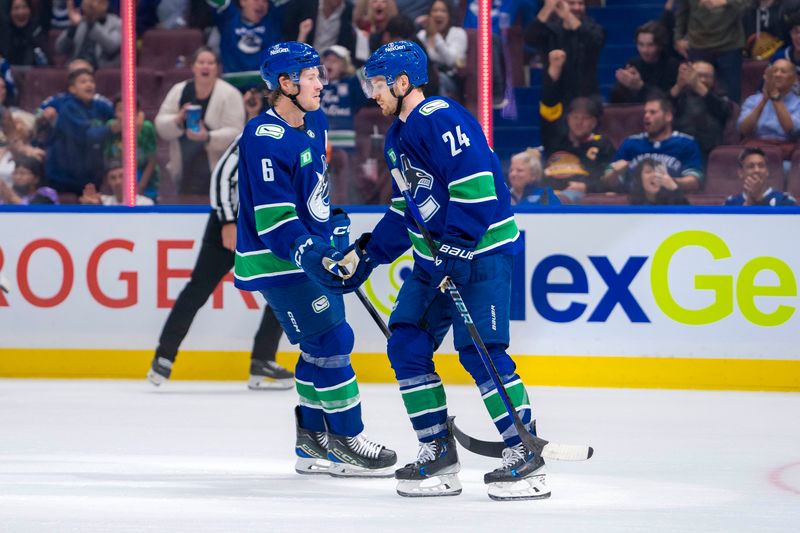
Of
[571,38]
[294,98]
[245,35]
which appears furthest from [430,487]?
[245,35]

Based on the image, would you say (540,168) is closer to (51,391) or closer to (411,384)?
(51,391)

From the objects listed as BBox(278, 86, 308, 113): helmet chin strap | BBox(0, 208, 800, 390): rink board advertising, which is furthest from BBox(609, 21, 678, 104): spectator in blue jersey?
BBox(278, 86, 308, 113): helmet chin strap

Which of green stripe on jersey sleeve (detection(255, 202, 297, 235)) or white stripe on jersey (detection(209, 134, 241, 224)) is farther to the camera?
white stripe on jersey (detection(209, 134, 241, 224))

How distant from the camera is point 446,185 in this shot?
12.3 ft

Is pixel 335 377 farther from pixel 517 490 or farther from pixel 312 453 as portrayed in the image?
pixel 517 490

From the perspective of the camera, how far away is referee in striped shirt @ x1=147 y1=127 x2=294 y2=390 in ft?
20.3

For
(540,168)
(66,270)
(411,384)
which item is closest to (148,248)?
(66,270)

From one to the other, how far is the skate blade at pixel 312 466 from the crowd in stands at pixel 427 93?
2.46 m

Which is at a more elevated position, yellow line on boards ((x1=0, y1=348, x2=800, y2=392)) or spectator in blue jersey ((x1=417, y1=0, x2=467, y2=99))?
spectator in blue jersey ((x1=417, y1=0, x2=467, y2=99))

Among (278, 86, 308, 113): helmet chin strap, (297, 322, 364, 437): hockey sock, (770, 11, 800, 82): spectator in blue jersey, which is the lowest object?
(297, 322, 364, 437): hockey sock

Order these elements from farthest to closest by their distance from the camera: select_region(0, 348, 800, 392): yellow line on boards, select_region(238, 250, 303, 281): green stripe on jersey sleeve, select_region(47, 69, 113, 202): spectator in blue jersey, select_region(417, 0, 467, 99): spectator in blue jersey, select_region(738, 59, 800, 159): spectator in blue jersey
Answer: select_region(47, 69, 113, 202): spectator in blue jersey < select_region(417, 0, 467, 99): spectator in blue jersey < select_region(738, 59, 800, 159): spectator in blue jersey < select_region(0, 348, 800, 392): yellow line on boards < select_region(238, 250, 303, 281): green stripe on jersey sleeve

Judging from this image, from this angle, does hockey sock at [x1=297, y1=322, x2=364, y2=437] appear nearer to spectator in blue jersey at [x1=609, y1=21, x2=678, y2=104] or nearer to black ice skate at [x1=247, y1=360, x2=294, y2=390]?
black ice skate at [x1=247, y1=360, x2=294, y2=390]

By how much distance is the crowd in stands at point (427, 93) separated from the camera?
21.1ft

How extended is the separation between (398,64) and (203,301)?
2704 millimetres
